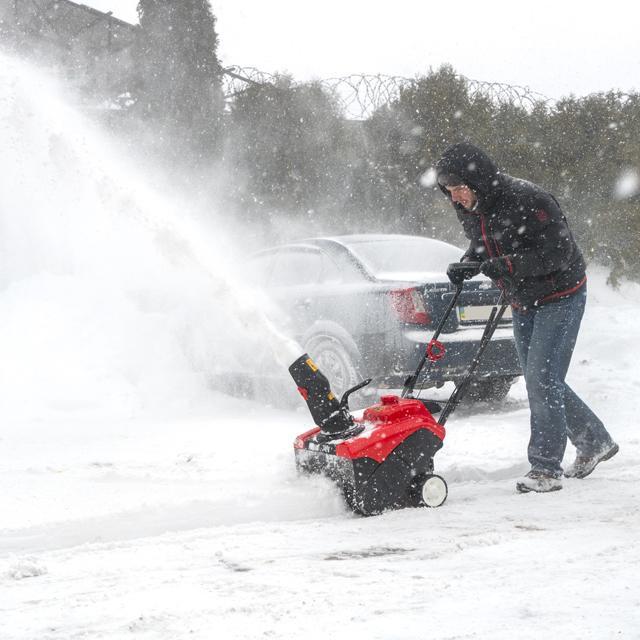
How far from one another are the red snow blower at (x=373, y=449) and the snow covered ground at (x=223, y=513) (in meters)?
0.11

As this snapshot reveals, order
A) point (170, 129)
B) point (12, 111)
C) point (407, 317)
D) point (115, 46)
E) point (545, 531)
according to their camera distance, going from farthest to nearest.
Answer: point (115, 46) → point (170, 129) → point (12, 111) → point (407, 317) → point (545, 531)

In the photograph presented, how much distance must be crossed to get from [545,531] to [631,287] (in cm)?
1470

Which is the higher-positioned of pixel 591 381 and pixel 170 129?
pixel 170 129

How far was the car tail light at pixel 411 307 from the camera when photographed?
19.9 feet

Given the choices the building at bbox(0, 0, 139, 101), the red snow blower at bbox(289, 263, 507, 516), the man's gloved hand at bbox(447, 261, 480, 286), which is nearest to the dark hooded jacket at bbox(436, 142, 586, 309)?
the man's gloved hand at bbox(447, 261, 480, 286)

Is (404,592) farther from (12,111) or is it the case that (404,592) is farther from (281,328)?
(12,111)

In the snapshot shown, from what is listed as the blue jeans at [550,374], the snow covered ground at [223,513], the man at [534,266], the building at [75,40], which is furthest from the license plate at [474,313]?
the building at [75,40]

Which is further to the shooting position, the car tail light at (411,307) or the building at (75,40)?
the building at (75,40)

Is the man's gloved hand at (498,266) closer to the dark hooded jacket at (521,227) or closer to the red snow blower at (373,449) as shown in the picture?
the dark hooded jacket at (521,227)

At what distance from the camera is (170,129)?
54.4 ft

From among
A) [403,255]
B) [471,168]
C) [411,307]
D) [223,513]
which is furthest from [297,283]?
[223,513]

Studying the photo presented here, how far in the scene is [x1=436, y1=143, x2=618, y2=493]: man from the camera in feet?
13.6

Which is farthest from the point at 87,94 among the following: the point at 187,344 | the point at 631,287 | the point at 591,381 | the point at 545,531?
the point at 545,531

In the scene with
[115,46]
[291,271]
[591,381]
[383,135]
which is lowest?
[591,381]
